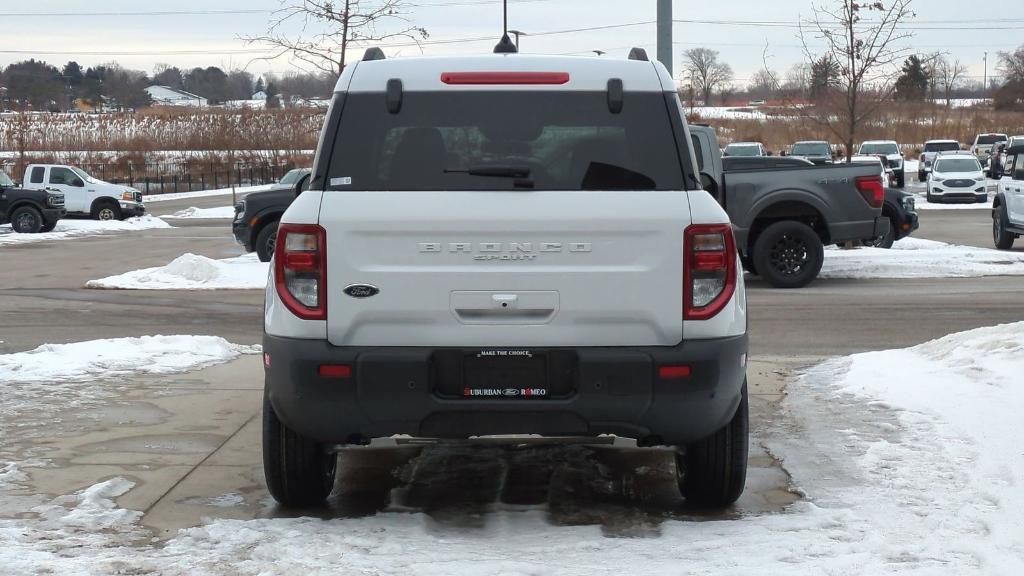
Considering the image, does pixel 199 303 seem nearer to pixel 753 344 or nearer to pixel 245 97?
pixel 753 344

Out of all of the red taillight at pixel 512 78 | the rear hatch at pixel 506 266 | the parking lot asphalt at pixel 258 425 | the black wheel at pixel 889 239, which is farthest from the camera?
the black wheel at pixel 889 239

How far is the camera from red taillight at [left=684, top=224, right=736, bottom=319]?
4828mm

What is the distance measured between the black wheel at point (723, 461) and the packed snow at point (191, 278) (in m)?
12.0

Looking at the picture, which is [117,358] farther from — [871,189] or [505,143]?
[871,189]

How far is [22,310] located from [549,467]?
9726 millimetres

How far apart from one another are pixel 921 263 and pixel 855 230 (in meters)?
2.98

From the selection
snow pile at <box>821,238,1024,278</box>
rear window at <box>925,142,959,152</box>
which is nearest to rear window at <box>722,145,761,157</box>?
rear window at <box>925,142,959,152</box>

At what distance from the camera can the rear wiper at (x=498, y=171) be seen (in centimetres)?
493

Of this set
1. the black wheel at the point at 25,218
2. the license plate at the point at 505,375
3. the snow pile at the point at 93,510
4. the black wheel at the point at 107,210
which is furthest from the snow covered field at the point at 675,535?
the black wheel at the point at 107,210

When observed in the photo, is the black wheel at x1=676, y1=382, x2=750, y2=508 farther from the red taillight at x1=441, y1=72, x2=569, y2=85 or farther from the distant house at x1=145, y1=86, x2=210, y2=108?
the distant house at x1=145, y1=86, x2=210, y2=108

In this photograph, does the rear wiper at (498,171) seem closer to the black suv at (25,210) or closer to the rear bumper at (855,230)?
the rear bumper at (855,230)

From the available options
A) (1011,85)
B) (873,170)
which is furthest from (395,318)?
(1011,85)

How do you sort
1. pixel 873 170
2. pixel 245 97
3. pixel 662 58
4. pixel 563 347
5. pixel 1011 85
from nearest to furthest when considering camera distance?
pixel 563 347, pixel 873 170, pixel 662 58, pixel 1011 85, pixel 245 97

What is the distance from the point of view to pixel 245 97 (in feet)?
531
